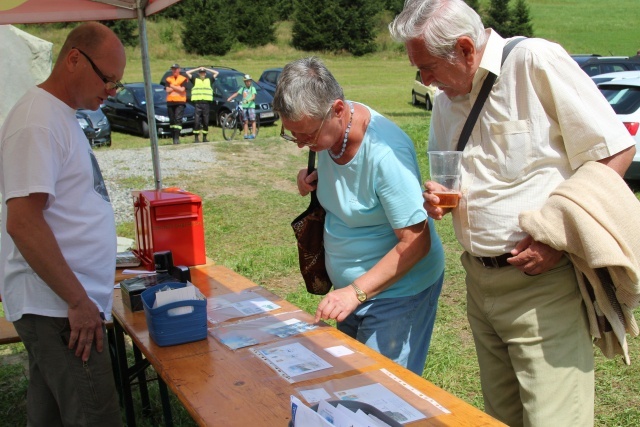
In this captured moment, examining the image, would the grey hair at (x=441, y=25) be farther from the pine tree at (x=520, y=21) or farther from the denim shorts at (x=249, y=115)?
the pine tree at (x=520, y=21)

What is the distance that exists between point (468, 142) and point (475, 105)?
12 cm

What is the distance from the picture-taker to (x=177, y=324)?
240 centimetres

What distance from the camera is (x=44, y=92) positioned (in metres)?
2.32

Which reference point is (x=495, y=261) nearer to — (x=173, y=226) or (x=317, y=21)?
(x=173, y=226)

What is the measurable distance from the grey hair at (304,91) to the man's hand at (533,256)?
81 cm

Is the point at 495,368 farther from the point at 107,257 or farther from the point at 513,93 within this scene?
the point at 107,257

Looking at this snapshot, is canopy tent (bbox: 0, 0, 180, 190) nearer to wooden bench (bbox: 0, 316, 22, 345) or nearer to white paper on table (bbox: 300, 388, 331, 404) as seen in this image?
wooden bench (bbox: 0, 316, 22, 345)

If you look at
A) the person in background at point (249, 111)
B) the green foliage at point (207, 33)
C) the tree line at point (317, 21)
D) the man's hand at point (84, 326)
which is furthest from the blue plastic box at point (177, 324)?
the tree line at point (317, 21)

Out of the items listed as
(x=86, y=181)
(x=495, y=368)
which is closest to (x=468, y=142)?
(x=495, y=368)

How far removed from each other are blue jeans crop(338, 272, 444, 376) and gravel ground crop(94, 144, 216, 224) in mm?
6013

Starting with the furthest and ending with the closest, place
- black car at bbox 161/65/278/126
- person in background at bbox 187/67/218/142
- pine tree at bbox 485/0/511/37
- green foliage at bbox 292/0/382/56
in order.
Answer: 1. green foliage at bbox 292/0/382/56
2. pine tree at bbox 485/0/511/37
3. black car at bbox 161/65/278/126
4. person in background at bbox 187/67/218/142

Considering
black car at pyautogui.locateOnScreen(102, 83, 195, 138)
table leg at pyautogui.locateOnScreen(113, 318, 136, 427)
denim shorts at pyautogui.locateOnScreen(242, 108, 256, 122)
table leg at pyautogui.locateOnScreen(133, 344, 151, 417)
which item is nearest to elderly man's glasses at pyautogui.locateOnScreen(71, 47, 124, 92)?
table leg at pyautogui.locateOnScreen(113, 318, 136, 427)

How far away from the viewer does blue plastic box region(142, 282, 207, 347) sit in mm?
2379

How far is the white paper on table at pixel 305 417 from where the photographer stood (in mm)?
1355
